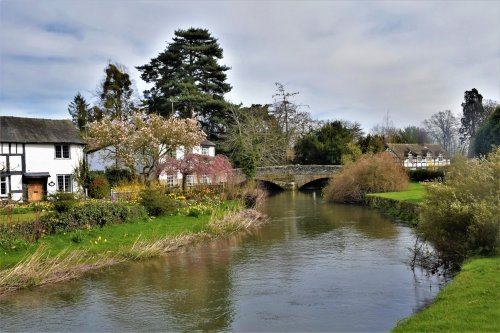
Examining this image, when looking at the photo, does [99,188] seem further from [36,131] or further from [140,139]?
[36,131]

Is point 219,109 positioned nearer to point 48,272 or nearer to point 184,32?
point 184,32

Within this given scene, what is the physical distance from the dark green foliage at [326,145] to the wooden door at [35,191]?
3804 cm

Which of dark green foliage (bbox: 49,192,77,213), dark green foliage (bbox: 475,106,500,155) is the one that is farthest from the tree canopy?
dark green foliage (bbox: 475,106,500,155)

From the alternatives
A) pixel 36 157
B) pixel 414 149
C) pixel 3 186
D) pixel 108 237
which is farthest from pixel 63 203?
pixel 414 149

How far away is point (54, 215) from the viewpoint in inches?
795

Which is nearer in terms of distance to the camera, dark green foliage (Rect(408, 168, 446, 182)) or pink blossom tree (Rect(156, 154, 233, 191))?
pink blossom tree (Rect(156, 154, 233, 191))

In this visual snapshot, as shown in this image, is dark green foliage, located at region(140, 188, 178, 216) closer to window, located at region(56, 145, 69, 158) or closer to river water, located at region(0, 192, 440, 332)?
river water, located at region(0, 192, 440, 332)

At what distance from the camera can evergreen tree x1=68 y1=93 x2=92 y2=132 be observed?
61672mm

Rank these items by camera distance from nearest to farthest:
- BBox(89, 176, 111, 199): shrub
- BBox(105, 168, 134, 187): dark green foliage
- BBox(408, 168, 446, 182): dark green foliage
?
BBox(89, 176, 111, 199): shrub → BBox(105, 168, 134, 187): dark green foliage → BBox(408, 168, 446, 182): dark green foliage

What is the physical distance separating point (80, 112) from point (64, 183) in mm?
25405

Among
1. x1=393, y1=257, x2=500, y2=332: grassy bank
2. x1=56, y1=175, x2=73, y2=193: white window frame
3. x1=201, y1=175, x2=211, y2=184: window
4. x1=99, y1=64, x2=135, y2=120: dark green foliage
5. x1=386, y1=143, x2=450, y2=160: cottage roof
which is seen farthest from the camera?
x1=386, y1=143, x2=450, y2=160: cottage roof

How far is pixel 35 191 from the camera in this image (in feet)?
128

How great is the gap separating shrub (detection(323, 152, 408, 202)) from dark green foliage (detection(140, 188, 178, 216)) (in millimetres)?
19644

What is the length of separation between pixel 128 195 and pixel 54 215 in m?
11.7
